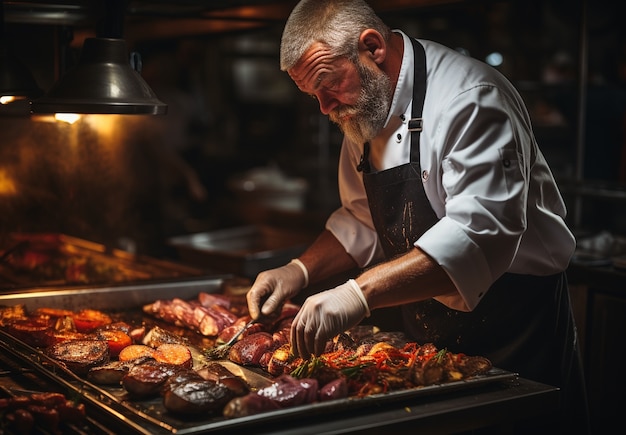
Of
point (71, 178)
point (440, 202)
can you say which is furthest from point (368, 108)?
point (71, 178)

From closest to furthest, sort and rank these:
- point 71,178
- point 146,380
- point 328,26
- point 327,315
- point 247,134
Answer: point 146,380 → point 327,315 → point 328,26 → point 71,178 → point 247,134

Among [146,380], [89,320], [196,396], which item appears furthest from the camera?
[89,320]

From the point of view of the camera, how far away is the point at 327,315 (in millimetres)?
2801

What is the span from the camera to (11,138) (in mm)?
4844

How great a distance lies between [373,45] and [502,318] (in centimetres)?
121

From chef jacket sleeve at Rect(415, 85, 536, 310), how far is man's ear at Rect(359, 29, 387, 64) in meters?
0.39

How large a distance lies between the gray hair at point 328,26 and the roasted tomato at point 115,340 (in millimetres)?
1262

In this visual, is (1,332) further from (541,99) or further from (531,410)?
(541,99)

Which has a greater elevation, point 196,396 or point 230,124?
point 196,396

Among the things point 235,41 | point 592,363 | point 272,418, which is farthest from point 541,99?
point 272,418

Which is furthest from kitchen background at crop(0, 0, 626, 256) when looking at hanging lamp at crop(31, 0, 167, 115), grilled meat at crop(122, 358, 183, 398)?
grilled meat at crop(122, 358, 183, 398)

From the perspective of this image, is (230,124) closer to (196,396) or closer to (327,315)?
(327,315)

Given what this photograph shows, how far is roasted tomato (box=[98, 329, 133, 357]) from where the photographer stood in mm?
3230

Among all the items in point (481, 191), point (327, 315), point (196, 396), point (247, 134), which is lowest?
point (247, 134)
